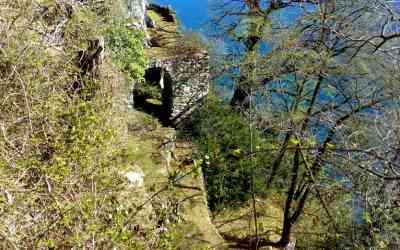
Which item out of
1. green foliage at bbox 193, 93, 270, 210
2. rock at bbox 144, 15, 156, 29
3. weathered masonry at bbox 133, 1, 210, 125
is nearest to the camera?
green foliage at bbox 193, 93, 270, 210

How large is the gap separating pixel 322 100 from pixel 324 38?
64.9 inches

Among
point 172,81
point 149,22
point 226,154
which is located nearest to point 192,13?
point 149,22

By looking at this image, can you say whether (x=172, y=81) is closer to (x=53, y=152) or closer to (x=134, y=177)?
(x=134, y=177)

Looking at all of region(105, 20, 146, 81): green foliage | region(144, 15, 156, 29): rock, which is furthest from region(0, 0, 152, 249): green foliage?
region(144, 15, 156, 29): rock

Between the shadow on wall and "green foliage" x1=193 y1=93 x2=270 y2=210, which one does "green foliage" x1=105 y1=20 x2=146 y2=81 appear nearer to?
the shadow on wall

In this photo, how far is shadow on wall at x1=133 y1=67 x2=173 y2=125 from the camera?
46.0ft

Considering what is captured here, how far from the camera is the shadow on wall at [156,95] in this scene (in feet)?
46.0

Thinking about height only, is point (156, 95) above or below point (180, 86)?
below

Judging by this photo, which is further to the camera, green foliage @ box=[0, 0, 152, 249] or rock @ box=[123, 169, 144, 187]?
rock @ box=[123, 169, 144, 187]

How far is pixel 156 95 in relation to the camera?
14.8 metres

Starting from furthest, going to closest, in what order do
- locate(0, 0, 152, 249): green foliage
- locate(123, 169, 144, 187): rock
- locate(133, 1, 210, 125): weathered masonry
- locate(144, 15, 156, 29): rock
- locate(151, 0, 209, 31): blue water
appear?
locate(151, 0, 209, 31): blue water
locate(144, 15, 156, 29): rock
locate(133, 1, 210, 125): weathered masonry
locate(123, 169, 144, 187): rock
locate(0, 0, 152, 249): green foliage

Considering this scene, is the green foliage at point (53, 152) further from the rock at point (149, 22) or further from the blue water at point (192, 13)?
the blue water at point (192, 13)

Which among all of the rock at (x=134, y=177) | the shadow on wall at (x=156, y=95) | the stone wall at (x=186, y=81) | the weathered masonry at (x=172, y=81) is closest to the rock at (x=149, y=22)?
the weathered masonry at (x=172, y=81)

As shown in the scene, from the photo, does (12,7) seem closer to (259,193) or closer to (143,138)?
(143,138)
